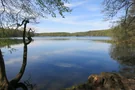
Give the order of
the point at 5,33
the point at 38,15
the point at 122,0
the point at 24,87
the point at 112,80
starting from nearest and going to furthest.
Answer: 1. the point at 5,33
2. the point at 38,15
3. the point at 112,80
4. the point at 24,87
5. the point at 122,0

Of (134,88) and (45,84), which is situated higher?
(134,88)

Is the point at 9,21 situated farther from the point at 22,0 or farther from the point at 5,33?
the point at 22,0

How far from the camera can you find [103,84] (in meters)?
8.73

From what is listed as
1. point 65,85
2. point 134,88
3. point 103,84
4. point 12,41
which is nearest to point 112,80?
point 103,84

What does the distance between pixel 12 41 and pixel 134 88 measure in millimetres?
6841

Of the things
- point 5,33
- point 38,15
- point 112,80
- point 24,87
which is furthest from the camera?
point 24,87

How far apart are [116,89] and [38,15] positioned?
5.77 m

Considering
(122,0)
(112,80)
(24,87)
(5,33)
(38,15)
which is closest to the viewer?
(5,33)

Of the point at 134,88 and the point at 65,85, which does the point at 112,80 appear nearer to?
the point at 134,88

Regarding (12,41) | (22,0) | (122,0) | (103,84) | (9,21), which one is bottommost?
(103,84)

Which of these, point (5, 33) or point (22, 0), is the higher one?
point (22, 0)

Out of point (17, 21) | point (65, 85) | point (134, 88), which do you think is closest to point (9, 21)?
point (17, 21)

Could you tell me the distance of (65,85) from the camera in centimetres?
1127

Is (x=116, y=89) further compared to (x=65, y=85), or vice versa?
(x=65, y=85)
